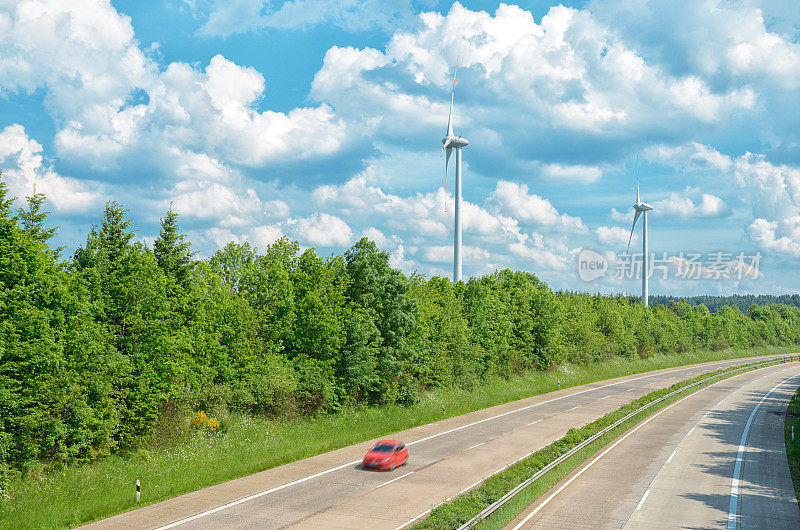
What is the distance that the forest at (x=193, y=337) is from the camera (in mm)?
25484

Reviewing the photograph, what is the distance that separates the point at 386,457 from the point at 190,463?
395 inches

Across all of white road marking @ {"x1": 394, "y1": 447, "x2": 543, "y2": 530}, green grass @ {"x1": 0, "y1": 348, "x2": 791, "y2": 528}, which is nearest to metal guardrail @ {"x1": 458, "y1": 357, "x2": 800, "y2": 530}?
white road marking @ {"x1": 394, "y1": 447, "x2": 543, "y2": 530}

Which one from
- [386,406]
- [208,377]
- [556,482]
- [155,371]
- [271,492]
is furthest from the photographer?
[386,406]

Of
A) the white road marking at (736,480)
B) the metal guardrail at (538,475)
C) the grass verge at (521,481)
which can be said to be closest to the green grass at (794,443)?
the white road marking at (736,480)

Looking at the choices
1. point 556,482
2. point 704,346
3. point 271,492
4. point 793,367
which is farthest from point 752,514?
point 704,346

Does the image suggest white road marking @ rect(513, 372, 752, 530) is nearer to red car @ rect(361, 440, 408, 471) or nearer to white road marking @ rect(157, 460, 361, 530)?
red car @ rect(361, 440, 408, 471)

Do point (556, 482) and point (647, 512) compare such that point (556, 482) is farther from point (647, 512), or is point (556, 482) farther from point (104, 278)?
point (104, 278)

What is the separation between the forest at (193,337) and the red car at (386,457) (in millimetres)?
11384

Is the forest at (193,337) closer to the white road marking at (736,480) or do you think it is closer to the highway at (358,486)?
the highway at (358,486)

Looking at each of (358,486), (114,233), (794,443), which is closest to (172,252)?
(114,233)

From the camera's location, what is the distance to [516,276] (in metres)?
103

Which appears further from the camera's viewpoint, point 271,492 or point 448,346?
point 448,346

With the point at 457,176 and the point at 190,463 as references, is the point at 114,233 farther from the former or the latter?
the point at 457,176

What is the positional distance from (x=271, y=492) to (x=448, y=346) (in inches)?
1357
